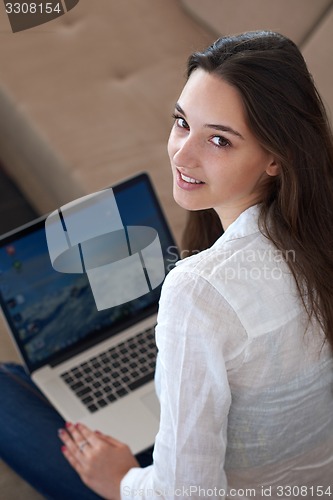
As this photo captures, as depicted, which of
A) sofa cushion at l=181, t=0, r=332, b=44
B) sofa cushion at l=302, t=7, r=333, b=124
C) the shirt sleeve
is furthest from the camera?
sofa cushion at l=181, t=0, r=332, b=44

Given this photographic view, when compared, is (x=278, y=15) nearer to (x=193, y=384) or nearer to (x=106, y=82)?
(x=106, y=82)

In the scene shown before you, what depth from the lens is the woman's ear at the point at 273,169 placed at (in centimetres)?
75

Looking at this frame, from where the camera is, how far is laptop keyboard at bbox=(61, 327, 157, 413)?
1.08 m

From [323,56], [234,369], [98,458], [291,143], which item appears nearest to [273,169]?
[291,143]

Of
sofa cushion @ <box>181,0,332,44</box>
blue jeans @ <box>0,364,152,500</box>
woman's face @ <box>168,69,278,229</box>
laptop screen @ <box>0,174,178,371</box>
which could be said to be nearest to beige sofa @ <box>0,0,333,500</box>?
sofa cushion @ <box>181,0,332,44</box>

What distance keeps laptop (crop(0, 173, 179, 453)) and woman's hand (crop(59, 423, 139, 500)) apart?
0.09 ft

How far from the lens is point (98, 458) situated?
38.9 inches

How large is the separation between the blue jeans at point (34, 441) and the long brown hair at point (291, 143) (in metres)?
0.44

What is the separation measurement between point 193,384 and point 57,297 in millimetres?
452

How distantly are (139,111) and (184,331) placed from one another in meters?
0.85

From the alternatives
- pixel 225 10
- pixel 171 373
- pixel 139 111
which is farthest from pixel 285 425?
pixel 225 10

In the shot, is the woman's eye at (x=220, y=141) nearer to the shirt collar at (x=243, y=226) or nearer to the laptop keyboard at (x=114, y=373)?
the shirt collar at (x=243, y=226)

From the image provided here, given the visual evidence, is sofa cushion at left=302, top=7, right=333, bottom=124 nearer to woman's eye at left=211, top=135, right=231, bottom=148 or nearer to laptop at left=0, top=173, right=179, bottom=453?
laptop at left=0, top=173, right=179, bottom=453

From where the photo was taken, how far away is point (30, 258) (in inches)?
41.8
